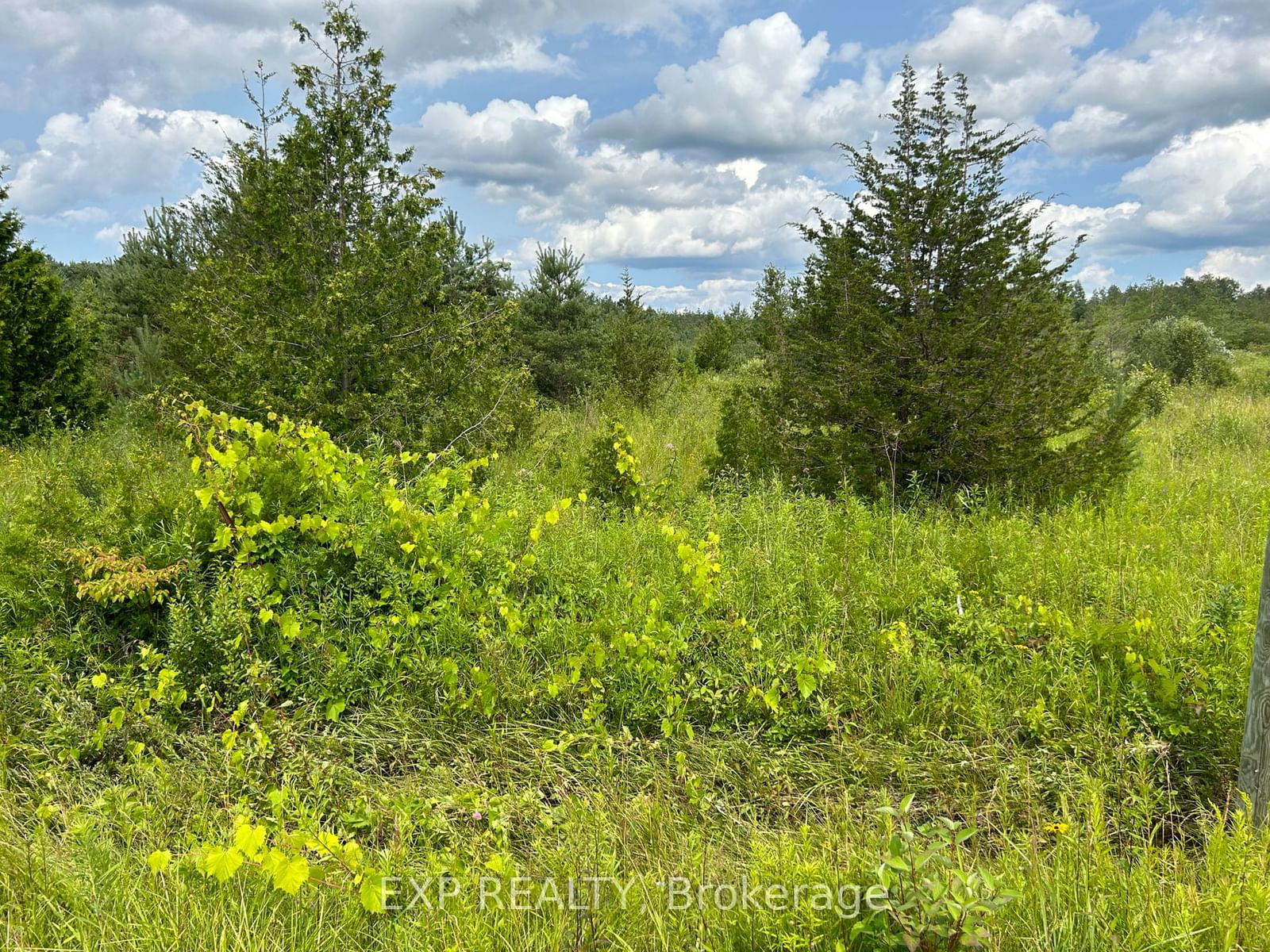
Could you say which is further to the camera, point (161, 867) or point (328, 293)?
point (328, 293)

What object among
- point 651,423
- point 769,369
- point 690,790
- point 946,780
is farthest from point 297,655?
point 651,423

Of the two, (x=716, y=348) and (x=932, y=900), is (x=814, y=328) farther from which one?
(x=716, y=348)

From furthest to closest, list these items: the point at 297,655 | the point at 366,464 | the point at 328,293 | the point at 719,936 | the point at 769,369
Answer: the point at 769,369, the point at 328,293, the point at 366,464, the point at 297,655, the point at 719,936

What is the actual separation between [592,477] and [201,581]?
359 cm

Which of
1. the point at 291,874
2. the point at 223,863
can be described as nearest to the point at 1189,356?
the point at 291,874

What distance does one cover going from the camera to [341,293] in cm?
565

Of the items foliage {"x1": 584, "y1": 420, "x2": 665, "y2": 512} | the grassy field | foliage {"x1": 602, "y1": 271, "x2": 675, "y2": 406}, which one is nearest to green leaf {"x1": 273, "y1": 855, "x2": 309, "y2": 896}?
the grassy field

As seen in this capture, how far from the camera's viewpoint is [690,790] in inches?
106

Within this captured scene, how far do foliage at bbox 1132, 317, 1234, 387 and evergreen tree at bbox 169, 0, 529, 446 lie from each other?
18.8 m

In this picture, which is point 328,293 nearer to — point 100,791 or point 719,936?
point 100,791

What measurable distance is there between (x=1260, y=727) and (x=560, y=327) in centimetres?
1337

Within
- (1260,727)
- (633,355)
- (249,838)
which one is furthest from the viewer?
(633,355)

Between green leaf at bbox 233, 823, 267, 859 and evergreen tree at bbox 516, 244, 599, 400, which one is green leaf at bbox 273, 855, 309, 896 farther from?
evergreen tree at bbox 516, 244, 599, 400

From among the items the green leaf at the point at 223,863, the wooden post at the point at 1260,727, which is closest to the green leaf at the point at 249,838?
the green leaf at the point at 223,863
